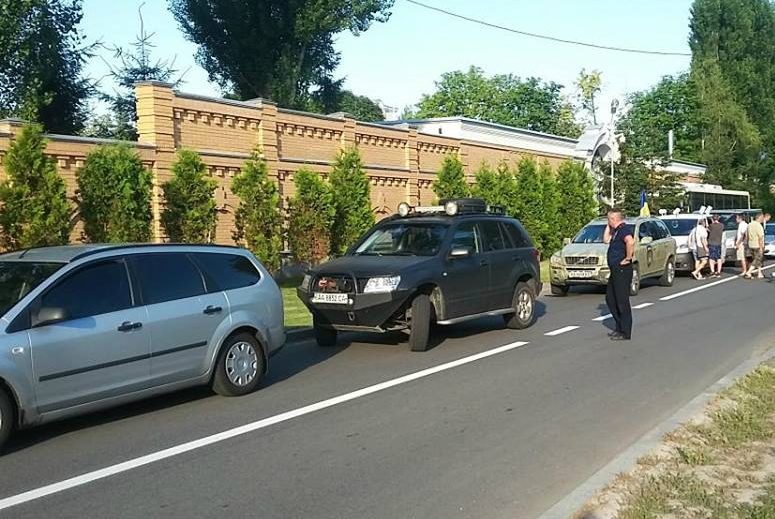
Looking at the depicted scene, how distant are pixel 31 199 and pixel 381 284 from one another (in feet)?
23.1

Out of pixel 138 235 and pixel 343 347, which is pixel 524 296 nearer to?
pixel 343 347

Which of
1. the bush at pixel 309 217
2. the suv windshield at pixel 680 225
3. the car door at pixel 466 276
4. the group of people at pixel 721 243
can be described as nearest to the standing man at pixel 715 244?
the group of people at pixel 721 243

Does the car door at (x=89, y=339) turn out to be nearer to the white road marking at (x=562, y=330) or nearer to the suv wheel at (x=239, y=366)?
the suv wheel at (x=239, y=366)

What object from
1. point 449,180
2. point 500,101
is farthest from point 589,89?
point 449,180

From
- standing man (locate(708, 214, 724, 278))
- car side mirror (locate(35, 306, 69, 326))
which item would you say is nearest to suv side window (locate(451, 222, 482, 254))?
car side mirror (locate(35, 306, 69, 326))

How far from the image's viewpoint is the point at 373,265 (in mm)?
11609

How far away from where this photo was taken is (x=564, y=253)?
19844 mm

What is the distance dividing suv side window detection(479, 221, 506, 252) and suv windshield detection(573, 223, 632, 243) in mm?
7662

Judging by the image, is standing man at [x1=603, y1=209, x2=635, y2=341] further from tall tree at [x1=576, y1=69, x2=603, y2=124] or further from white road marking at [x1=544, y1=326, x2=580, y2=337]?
tall tree at [x1=576, y1=69, x2=603, y2=124]

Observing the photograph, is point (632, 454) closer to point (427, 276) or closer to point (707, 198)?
point (427, 276)

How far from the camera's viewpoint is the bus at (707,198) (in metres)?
42.5

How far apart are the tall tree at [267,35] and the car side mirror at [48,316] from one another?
33.0 meters

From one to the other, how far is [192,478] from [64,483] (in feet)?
2.93

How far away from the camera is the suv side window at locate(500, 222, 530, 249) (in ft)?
45.5
